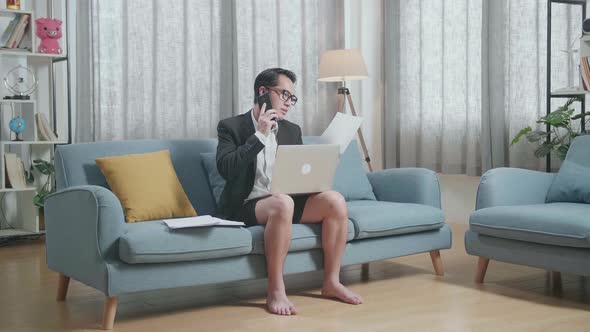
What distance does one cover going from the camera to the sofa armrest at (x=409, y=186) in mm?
3797

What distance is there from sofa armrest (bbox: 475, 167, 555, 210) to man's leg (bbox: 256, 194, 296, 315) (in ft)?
3.44

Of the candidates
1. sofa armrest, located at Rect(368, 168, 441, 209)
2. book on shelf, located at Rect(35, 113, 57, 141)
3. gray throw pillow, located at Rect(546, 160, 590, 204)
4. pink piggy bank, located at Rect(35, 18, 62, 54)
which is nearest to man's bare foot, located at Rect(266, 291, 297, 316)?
sofa armrest, located at Rect(368, 168, 441, 209)

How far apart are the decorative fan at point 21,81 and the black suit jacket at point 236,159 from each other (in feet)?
7.94

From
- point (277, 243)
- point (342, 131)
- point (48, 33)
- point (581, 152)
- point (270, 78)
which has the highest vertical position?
point (48, 33)

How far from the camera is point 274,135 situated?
11.2 ft

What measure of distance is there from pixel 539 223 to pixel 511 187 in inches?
19.6

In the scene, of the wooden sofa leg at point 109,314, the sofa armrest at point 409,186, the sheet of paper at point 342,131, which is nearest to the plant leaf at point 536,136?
the sofa armrest at point 409,186

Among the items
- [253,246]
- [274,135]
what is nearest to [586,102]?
[274,135]

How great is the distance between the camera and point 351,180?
12.9 feet

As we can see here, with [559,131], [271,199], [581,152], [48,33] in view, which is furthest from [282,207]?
[48,33]

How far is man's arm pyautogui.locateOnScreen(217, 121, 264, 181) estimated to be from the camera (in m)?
3.17

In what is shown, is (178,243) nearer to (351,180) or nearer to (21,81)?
(351,180)

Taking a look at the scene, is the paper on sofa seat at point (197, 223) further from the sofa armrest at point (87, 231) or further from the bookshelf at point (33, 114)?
the bookshelf at point (33, 114)

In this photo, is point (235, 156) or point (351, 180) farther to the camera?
point (351, 180)
